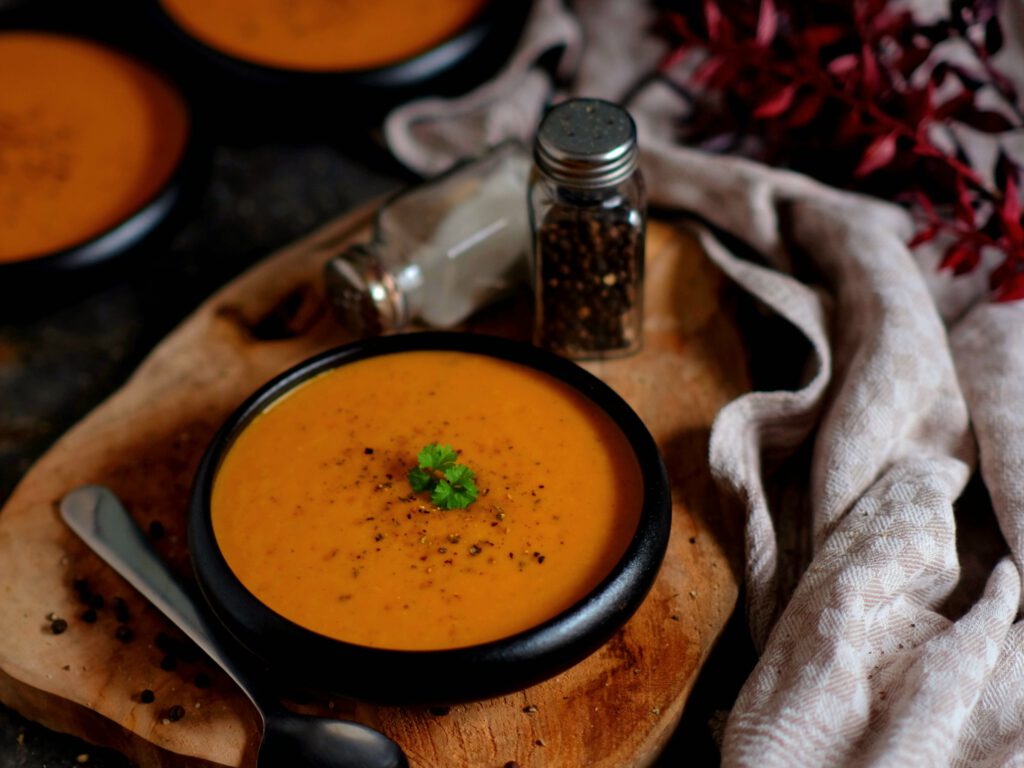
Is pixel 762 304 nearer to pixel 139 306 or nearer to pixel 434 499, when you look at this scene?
pixel 434 499

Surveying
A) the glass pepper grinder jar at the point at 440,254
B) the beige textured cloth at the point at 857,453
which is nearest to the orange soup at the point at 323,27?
the beige textured cloth at the point at 857,453

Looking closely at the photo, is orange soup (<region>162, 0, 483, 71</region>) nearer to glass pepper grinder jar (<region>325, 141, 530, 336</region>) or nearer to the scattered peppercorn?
glass pepper grinder jar (<region>325, 141, 530, 336</region>)

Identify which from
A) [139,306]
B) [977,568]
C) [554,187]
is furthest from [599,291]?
[139,306]

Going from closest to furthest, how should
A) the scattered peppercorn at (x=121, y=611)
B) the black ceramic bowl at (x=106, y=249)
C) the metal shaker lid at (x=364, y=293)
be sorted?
the scattered peppercorn at (x=121, y=611)
the metal shaker lid at (x=364, y=293)
the black ceramic bowl at (x=106, y=249)

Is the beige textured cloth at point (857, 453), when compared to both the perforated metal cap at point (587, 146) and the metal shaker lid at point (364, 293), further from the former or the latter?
the metal shaker lid at point (364, 293)

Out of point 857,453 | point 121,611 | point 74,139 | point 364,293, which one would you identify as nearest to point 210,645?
point 121,611

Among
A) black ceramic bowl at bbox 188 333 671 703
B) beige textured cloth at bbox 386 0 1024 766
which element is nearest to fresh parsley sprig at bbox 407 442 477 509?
black ceramic bowl at bbox 188 333 671 703

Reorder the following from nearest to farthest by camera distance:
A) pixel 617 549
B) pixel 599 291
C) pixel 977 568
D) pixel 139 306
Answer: pixel 617 549
pixel 977 568
pixel 599 291
pixel 139 306
